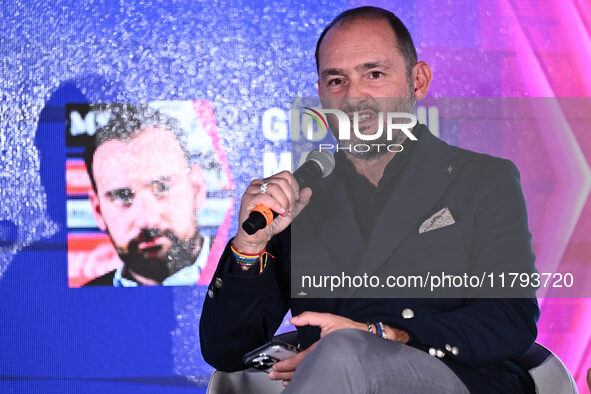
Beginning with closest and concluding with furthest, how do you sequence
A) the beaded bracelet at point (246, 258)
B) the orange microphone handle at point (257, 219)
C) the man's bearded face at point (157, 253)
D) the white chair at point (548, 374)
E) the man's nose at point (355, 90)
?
the orange microphone handle at point (257, 219) → the white chair at point (548, 374) → the beaded bracelet at point (246, 258) → the man's nose at point (355, 90) → the man's bearded face at point (157, 253)

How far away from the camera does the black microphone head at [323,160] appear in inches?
52.3

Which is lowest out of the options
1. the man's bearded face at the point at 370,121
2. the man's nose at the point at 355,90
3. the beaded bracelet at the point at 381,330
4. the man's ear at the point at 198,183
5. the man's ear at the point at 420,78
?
the beaded bracelet at the point at 381,330

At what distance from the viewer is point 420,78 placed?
5.39 feet

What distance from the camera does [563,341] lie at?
2.16 meters

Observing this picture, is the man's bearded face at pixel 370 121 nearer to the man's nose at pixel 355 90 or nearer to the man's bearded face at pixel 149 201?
the man's nose at pixel 355 90

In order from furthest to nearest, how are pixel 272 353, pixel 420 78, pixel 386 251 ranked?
pixel 420 78 < pixel 386 251 < pixel 272 353

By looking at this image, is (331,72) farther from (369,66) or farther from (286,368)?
(286,368)

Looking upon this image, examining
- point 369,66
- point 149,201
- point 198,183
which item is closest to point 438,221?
point 369,66

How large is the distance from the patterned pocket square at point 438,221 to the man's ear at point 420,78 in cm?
35

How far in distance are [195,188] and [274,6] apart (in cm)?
65

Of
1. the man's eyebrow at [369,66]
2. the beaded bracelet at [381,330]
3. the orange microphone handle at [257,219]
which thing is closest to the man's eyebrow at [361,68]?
the man's eyebrow at [369,66]

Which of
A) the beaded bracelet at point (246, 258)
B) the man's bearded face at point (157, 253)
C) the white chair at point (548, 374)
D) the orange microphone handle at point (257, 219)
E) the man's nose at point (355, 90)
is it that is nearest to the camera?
the orange microphone handle at point (257, 219)

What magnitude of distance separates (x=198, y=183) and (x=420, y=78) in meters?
0.86

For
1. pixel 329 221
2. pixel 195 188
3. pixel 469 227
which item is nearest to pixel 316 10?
pixel 195 188
